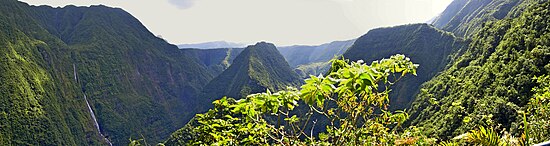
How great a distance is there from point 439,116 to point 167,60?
15664 cm

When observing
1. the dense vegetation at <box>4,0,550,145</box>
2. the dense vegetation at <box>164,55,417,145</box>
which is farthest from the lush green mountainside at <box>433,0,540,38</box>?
the dense vegetation at <box>164,55,417,145</box>

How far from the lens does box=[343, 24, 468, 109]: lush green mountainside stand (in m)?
97.6

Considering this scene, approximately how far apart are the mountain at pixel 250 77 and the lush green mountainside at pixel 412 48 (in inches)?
1455

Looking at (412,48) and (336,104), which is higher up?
(336,104)

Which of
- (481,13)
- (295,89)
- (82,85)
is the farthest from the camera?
(481,13)

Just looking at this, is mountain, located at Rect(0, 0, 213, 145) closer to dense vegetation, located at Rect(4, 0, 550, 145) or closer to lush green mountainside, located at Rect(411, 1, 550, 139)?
dense vegetation, located at Rect(4, 0, 550, 145)

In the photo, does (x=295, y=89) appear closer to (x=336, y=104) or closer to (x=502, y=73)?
(x=336, y=104)

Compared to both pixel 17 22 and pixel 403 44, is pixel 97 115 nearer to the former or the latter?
pixel 17 22

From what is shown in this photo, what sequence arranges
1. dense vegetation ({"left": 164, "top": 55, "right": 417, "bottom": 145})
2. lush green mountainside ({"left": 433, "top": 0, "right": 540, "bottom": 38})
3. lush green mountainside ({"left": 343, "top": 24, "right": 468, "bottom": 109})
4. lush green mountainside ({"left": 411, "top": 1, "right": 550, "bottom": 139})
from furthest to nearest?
1. lush green mountainside ({"left": 433, "top": 0, "right": 540, "bottom": 38})
2. lush green mountainside ({"left": 343, "top": 24, "right": 468, "bottom": 109})
3. lush green mountainside ({"left": 411, "top": 1, "right": 550, "bottom": 139})
4. dense vegetation ({"left": 164, "top": 55, "right": 417, "bottom": 145})

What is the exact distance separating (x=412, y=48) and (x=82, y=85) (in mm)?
117462

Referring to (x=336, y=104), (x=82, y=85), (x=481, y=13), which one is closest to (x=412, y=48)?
(x=481, y=13)

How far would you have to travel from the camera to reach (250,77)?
148625mm

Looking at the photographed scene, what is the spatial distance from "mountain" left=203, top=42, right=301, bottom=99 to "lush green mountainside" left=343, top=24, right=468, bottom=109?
3695cm

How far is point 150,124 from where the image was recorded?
152m
